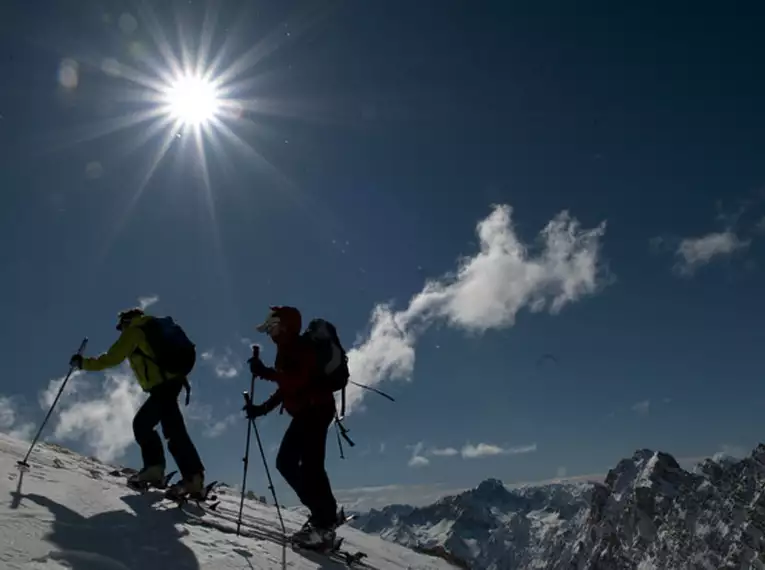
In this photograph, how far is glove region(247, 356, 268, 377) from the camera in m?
7.84

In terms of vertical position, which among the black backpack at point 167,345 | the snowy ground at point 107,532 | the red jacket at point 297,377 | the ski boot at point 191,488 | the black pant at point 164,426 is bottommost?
the snowy ground at point 107,532

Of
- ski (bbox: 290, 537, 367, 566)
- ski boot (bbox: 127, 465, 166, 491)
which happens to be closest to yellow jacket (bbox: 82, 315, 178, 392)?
ski boot (bbox: 127, 465, 166, 491)

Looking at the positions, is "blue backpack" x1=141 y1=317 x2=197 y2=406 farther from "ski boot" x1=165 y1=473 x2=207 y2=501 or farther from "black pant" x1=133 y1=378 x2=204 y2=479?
"ski boot" x1=165 y1=473 x2=207 y2=501

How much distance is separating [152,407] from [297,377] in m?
2.66

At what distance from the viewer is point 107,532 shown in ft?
18.0

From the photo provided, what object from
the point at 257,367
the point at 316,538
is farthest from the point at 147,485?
the point at 316,538

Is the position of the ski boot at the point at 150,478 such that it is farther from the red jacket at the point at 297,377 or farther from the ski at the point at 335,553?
the ski at the point at 335,553

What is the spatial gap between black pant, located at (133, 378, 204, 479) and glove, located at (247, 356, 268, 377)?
167 cm

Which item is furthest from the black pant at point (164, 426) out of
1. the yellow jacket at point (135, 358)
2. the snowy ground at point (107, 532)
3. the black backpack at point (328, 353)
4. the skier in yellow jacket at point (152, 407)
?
the black backpack at point (328, 353)

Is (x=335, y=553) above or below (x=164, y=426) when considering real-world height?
below

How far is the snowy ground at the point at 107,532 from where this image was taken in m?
4.68

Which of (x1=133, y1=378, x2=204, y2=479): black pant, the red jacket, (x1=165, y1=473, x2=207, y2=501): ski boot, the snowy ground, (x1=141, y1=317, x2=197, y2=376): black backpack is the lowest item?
the snowy ground

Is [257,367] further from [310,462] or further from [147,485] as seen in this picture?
[147,485]

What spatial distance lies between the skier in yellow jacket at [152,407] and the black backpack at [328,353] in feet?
8.07
